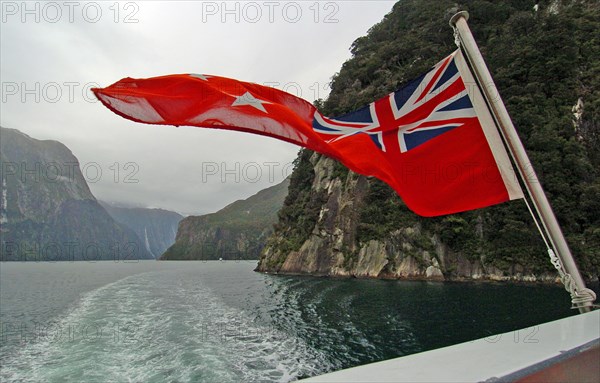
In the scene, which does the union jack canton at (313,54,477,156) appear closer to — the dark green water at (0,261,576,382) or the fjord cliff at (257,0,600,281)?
the dark green water at (0,261,576,382)

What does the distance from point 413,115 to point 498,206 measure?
41035 millimetres

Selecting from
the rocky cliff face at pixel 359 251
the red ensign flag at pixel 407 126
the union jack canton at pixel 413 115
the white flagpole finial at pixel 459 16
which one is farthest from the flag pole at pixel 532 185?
the rocky cliff face at pixel 359 251

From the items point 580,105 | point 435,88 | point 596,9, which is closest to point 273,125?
point 435,88

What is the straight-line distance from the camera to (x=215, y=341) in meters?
12.8

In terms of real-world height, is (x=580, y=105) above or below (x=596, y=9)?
below

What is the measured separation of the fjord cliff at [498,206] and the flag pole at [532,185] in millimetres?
37650

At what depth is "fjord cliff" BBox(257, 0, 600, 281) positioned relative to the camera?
35531 millimetres

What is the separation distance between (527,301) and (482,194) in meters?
22.8

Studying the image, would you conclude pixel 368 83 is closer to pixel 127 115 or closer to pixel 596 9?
pixel 596 9

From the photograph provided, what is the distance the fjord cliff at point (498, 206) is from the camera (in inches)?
1399

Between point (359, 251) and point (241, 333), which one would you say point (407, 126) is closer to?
point (241, 333)

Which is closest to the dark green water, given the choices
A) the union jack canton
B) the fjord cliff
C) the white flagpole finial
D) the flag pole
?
the union jack canton

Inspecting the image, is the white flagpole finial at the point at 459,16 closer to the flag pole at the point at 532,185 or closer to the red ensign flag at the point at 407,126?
the flag pole at the point at 532,185

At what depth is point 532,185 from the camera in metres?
2.70
